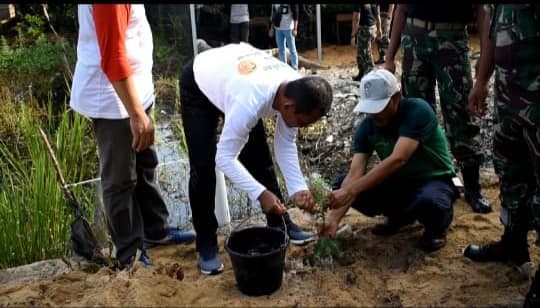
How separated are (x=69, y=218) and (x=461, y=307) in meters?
2.37

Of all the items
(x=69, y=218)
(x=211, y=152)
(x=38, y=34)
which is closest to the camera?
(x=211, y=152)

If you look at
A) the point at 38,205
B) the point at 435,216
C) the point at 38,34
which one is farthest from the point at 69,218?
the point at 38,34

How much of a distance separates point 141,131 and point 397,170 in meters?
1.33

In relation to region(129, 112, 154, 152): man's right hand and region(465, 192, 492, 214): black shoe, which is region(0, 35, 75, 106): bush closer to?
region(129, 112, 154, 152): man's right hand

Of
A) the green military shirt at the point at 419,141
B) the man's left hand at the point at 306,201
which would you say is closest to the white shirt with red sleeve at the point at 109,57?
the man's left hand at the point at 306,201

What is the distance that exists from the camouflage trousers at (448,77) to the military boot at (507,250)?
2.64 feet

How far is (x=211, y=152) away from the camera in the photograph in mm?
3303

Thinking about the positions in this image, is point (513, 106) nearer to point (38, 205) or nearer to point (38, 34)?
point (38, 205)

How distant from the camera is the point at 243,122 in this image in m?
2.87

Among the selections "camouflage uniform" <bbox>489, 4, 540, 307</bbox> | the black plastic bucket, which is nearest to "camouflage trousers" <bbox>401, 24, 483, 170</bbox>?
"camouflage uniform" <bbox>489, 4, 540, 307</bbox>

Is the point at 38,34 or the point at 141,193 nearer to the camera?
the point at 141,193

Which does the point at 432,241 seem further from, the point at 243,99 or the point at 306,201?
the point at 243,99

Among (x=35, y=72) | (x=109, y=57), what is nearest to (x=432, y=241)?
(x=109, y=57)

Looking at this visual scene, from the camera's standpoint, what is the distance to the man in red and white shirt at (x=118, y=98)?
289cm
